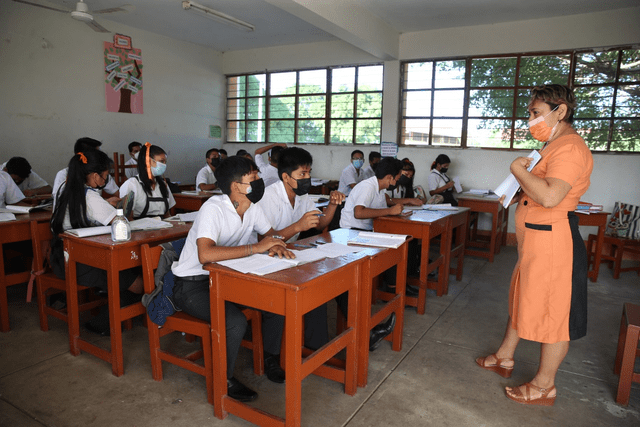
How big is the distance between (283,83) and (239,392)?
255 inches

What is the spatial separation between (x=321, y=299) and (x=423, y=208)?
2342 mm

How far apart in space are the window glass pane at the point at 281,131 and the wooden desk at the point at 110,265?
5331 mm

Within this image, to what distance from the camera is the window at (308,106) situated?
6.88 meters

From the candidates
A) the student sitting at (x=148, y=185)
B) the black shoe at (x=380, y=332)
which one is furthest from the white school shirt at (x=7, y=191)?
the black shoe at (x=380, y=332)

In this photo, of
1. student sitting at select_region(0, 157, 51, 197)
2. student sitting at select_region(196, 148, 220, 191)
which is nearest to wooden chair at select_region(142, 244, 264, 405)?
student sitting at select_region(0, 157, 51, 197)

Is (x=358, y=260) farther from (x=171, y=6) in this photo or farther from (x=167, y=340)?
(x=171, y=6)

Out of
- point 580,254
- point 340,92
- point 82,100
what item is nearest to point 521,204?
point 580,254

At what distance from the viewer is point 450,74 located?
6.21m

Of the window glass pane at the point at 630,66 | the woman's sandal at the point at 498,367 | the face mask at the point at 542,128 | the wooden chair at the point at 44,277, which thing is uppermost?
the window glass pane at the point at 630,66

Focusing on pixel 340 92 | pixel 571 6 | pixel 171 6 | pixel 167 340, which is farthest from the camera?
pixel 340 92

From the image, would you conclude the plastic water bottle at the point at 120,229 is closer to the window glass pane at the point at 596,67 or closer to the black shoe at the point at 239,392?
the black shoe at the point at 239,392

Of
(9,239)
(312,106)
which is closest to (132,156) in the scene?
(312,106)

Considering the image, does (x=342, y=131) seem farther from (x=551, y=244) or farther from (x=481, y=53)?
(x=551, y=244)

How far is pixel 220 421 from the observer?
6.28 ft
